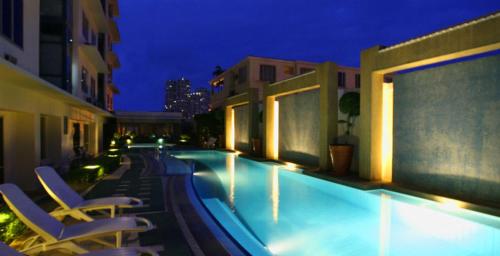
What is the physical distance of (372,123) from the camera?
9.21 m

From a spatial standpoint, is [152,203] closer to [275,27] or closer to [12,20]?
[12,20]

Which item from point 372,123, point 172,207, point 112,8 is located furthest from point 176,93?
point 172,207

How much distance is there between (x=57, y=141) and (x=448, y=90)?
11.3 m

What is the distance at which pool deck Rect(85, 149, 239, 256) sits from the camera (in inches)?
158

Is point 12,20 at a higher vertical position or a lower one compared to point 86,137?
higher

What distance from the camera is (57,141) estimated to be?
10.1 meters

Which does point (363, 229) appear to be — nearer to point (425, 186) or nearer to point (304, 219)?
point (304, 219)

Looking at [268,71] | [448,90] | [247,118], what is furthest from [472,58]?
[268,71]

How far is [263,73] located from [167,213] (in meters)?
24.9

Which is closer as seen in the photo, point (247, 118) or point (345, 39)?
point (247, 118)

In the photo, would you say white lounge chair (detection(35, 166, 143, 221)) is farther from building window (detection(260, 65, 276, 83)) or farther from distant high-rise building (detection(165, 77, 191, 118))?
distant high-rise building (detection(165, 77, 191, 118))

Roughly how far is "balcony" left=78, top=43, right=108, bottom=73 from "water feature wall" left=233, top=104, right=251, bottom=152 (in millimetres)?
9059

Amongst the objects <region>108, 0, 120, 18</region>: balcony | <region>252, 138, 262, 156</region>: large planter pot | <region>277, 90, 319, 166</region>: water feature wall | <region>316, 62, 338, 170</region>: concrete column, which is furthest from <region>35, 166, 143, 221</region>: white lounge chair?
<region>108, 0, 120, 18</region>: balcony

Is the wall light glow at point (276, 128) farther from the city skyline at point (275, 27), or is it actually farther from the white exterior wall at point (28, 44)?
the city skyline at point (275, 27)
